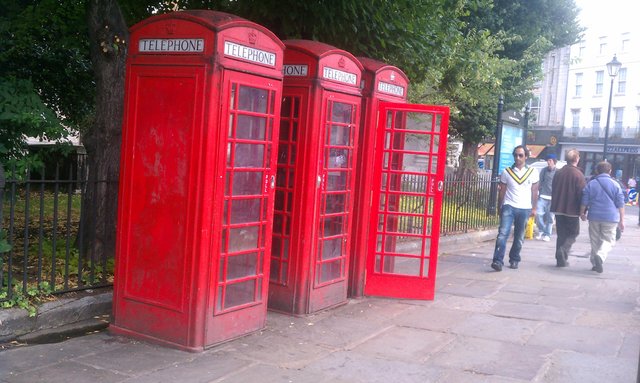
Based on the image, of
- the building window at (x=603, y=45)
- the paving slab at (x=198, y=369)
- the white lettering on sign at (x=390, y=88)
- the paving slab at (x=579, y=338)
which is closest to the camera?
the paving slab at (x=198, y=369)

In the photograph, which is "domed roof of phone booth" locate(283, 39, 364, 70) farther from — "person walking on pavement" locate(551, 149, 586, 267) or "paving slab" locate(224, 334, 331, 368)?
"person walking on pavement" locate(551, 149, 586, 267)

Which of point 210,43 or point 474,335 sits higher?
point 210,43

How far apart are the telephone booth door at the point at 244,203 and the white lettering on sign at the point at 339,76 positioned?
0.83 meters

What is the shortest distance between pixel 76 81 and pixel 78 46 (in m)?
1.74

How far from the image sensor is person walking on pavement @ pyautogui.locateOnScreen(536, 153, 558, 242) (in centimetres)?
1405

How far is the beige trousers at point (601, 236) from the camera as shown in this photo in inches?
395

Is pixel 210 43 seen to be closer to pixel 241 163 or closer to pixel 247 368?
pixel 241 163

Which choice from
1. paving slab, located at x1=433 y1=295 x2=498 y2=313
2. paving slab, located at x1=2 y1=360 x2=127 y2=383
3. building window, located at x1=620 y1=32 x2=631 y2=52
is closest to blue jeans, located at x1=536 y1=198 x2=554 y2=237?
paving slab, located at x1=433 y1=295 x2=498 y2=313

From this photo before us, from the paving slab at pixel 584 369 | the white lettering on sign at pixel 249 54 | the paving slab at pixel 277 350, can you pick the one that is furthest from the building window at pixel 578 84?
the paving slab at pixel 277 350

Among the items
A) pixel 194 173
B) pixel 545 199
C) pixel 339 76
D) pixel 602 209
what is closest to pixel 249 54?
pixel 194 173

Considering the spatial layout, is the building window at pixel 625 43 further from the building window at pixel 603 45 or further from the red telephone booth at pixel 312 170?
the red telephone booth at pixel 312 170

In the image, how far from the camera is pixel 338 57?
662 centimetres

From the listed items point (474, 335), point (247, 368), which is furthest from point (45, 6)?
point (474, 335)

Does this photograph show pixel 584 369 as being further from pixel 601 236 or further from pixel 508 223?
pixel 601 236
